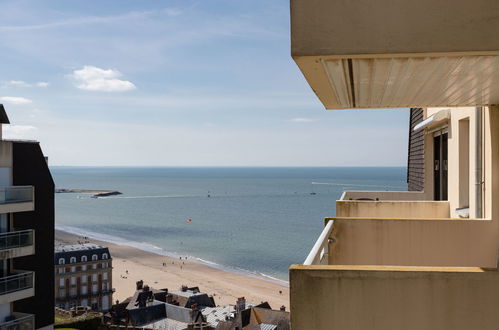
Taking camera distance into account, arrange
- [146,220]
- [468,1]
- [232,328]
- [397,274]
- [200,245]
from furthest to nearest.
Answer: [146,220] < [200,245] < [232,328] < [397,274] < [468,1]

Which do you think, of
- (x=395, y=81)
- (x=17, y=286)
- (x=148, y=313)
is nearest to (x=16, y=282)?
(x=17, y=286)


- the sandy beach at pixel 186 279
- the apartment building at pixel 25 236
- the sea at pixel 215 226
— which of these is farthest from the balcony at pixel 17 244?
the sea at pixel 215 226

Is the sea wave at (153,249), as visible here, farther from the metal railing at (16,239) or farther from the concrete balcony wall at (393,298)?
the concrete balcony wall at (393,298)

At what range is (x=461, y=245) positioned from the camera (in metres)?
5.90

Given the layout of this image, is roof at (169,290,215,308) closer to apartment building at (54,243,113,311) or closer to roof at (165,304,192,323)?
roof at (165,304,192,323)

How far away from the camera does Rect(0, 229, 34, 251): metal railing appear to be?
1644 cm

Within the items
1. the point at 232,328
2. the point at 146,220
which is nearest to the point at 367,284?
the point at 232,328

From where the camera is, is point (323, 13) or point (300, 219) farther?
point (300, 219)

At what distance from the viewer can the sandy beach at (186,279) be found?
182 ft

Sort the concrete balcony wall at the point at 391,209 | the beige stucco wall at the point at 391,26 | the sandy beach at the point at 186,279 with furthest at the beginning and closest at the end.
A: the sandy beach at the point at 186,279 < the concrete balcony wall at the point at 391,209 < the beige stucco wall at the point at 391,26

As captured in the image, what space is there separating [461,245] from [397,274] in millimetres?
2708

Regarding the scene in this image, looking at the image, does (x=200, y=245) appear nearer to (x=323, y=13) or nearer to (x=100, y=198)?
(x=323, y=13)

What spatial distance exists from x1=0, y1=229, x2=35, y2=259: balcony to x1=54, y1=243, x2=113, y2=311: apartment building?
4129cm

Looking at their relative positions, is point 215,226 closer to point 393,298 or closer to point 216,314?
point 216,314
